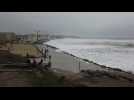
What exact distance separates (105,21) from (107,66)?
1.78 feet

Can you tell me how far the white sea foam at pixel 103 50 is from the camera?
4.44 meters

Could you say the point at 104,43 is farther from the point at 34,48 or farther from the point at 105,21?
the point at 34,48

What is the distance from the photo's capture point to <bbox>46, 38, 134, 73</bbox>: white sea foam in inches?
175

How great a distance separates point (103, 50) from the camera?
4.49 meters

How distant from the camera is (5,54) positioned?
4441mm

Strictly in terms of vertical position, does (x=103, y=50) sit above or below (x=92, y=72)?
above

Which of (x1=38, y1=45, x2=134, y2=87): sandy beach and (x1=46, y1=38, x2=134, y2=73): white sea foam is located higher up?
(x1=46, y1=38, x2=134, y2=73): white sea foam

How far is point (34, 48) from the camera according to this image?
14.7 ft

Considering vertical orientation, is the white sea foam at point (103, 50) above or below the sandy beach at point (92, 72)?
above
